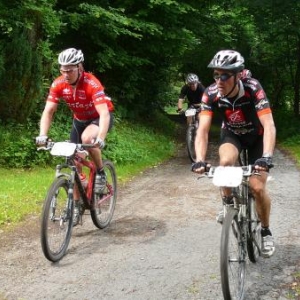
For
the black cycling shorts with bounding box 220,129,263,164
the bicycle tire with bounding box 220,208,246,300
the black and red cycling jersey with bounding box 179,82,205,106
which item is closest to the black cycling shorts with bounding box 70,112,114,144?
the black cycling shorts with bounding box 220,129,263,164

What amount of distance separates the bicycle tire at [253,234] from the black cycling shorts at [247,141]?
508mm

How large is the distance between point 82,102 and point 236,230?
2851 millimetres

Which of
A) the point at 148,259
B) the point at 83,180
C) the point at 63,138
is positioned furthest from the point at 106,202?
the point at 63,138

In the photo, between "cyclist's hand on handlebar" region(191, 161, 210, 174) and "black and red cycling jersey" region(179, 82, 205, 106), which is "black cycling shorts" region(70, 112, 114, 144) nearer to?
"cyclist's hand on handlebar" region(191, 161, 210, 174)

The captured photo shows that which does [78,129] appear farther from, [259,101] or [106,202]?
[259,101]

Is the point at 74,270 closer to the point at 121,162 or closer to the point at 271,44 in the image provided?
the point at 121,162

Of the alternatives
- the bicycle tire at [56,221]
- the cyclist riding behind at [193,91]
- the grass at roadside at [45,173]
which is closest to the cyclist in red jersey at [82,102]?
the bicycle tire at [56,221]

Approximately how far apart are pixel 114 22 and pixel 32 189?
21.1 ft

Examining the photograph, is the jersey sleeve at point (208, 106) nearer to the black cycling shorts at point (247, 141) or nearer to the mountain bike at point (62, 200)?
the black cycling shorts at point (247, 141)

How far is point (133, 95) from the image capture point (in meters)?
16.8

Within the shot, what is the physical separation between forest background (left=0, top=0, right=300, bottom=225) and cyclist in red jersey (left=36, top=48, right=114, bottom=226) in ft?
5.80

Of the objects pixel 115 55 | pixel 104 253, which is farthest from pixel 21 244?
pixel 115 55

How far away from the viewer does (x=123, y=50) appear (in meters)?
15.3

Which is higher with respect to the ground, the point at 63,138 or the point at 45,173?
the point at 63,138
